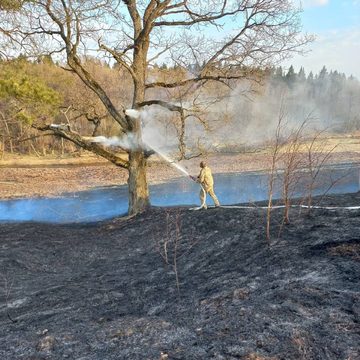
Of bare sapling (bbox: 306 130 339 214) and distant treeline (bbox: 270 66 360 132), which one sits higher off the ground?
distant treeline (bbox: 270 66 360 132)

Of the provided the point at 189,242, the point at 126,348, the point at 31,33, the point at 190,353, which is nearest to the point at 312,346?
the point at 190,353

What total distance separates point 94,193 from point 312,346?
22.9m

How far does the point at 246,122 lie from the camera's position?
62.9 meters

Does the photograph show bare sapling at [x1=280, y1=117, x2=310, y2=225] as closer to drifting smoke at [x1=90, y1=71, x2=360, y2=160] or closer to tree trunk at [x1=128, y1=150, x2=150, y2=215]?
drifting smoke at [x1=90, y1=71, x2=360, y2=160]

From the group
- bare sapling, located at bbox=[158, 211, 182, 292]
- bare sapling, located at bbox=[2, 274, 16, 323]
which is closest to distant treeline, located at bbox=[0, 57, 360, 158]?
bare sapling, located at bbox=[158, 211, 182, 292]

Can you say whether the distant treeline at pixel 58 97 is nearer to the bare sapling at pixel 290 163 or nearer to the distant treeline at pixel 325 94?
the bare sapling at pixel 290 163

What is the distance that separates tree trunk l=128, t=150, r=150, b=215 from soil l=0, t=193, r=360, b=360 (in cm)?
252

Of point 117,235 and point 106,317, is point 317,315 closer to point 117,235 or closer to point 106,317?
point 106,317

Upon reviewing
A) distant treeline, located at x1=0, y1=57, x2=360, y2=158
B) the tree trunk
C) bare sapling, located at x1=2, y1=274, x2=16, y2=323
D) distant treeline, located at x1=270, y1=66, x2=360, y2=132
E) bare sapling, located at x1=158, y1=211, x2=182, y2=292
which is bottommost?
bare sapling, located at x1=2, y1=274, x2=16, y2=323

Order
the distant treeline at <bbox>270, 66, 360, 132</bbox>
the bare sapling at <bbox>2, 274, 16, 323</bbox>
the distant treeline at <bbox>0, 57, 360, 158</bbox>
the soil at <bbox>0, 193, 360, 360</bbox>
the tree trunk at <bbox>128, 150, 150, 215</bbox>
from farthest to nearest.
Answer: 1. the distant treeline at <bbox>270, 66, 360, 132</bbox>
2. the tree trunk at <bbox>128, 150, 150, 215</bbox>
3. the distant treeline at <bbox>0, 57, 360, 158</bbox>
4. the bare sapling at <bbox>2, 274, 16, 323</bbox>
5. the soil at <bbox>0, 193, 360, 360</bbox>

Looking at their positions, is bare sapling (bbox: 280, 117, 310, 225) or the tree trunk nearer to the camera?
bare sapling (bbox: 280, 117, 310, 225)

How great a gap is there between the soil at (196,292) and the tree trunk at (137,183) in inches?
99.4

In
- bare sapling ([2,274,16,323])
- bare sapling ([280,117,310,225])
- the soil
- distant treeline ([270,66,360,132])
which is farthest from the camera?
distant treeline ([270,66,360,132])

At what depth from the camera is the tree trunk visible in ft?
47.3
